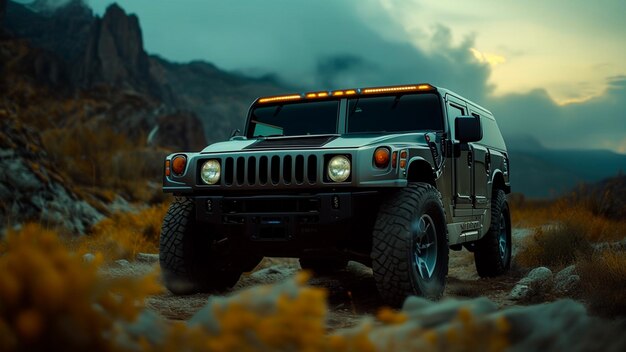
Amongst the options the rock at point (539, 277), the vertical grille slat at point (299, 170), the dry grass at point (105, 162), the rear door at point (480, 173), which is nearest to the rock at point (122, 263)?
the vertical grille slat at point (299, 170)

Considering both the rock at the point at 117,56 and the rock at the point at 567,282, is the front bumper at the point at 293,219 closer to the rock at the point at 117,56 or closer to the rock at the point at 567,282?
the rock at the point at 567,282

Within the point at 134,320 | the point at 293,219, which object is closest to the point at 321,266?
the point at 293,219

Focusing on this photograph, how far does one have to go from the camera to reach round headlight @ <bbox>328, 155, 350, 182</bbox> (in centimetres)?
511

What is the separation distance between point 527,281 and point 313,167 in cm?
284

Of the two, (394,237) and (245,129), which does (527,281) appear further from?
(245,129)

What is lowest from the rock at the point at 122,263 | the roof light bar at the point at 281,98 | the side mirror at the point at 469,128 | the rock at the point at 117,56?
the rock at the point at 122,263

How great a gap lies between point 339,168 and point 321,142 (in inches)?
20.4

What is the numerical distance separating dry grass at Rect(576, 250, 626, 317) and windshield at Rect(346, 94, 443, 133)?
1939 mm

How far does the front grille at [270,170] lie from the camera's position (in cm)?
516

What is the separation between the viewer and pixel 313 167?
5164 mm

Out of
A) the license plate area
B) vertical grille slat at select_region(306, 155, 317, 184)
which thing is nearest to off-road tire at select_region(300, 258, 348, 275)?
the license plate area

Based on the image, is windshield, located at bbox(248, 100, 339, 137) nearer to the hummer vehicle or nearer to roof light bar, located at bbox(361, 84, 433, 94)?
the hummer vehicle

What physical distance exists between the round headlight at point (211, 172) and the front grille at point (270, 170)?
113 mm

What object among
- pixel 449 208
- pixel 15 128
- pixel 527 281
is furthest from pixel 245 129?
pixel 15 128
